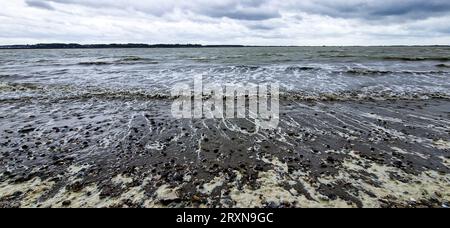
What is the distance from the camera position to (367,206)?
5.36 metres

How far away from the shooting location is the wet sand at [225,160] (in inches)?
225

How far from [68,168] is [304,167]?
5.76 meters

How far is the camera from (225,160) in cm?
754

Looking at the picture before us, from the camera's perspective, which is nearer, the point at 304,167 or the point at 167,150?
the point at 304,167

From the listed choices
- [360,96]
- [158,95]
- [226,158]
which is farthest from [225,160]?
[360,96]

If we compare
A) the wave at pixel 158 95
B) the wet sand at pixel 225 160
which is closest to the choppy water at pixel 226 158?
the wet sand at pixel 225 160
